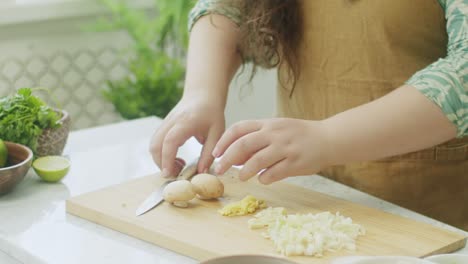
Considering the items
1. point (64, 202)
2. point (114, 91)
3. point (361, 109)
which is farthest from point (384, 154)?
point (114, 91)

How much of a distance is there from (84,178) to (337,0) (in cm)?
56

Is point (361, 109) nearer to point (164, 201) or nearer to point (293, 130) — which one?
point (293, 130)

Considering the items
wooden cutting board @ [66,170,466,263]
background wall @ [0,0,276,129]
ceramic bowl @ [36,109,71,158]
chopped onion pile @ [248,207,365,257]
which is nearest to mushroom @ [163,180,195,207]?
wooden cutting board @ [66,170,466,263]

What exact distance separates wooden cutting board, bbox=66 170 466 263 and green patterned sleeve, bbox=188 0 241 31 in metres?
Result: 0.38

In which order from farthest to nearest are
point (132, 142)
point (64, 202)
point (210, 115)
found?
point (132, 142)
point (210, 115)
point (64, 202)

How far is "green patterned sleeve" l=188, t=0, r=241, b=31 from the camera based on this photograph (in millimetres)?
1557

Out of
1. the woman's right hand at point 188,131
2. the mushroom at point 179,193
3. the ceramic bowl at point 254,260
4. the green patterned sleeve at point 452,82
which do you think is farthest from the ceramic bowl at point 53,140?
the ceramic bowl at point 254,260

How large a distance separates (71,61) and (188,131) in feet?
5.78

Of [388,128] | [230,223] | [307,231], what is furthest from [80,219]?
[388,128]

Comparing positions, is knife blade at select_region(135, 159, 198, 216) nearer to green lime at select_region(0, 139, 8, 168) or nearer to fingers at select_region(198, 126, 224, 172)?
fingers at select_region(198, 126, 224, 172)

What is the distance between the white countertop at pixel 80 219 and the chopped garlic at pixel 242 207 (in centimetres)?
12

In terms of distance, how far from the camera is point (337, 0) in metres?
1.42

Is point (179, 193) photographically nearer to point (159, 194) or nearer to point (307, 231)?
point (159, 194)

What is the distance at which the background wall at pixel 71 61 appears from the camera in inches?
113
